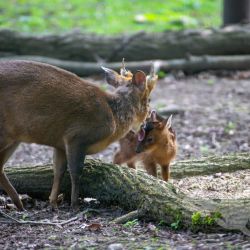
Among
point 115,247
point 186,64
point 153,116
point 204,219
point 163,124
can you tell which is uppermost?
point 186,64

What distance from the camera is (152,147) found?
9.12 m

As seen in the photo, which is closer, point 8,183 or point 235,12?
point 8,183

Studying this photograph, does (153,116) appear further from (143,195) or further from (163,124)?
(143,195)

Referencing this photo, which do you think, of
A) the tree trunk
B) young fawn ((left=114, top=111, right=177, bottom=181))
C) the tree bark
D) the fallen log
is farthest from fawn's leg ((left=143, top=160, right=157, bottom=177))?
the tree trunk

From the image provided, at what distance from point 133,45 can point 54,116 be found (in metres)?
8.61

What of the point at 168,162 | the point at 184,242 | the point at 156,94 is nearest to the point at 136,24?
the point at 156,94

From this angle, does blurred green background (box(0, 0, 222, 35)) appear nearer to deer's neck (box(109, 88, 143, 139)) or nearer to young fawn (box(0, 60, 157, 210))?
deer's neck (box(109, 88, 143, 139))

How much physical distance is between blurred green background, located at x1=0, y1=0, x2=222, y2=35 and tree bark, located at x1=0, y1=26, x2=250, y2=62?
301cm

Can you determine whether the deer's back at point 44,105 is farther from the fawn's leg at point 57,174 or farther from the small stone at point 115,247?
the small stone at point 115,247

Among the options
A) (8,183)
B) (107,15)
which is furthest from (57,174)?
(107,15)

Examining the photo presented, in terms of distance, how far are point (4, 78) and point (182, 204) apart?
2.08m

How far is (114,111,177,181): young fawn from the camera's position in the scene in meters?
9.04

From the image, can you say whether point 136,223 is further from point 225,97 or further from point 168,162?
point 225,97

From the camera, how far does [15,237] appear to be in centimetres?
650
